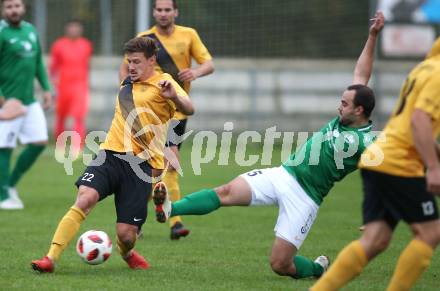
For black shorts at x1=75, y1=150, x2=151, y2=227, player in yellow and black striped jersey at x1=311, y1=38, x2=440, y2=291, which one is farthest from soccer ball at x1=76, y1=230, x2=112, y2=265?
player in yellow and black striped jersey at x1=311, y1=38, x2=440, y2=291

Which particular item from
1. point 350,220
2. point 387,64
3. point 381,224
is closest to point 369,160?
point 381,224

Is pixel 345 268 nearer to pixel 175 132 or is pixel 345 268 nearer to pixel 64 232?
pixel 64 232

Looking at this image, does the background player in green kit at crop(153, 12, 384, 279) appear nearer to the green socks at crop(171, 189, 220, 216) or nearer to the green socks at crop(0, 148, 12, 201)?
the green socks at crop(171, 189, 220, 216)

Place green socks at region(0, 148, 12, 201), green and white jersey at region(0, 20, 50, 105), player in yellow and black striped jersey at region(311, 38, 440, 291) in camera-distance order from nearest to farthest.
→ player in yellow and black striped jersey at region(311, 38, 440, 291) → green and white jersey at region(0, 20, 50, 105) → green socks at region(0, 148, 12, 201)

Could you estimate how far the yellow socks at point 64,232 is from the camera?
23.7 ft

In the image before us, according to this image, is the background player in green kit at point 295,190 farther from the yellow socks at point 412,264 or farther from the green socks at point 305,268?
the yellow socks at point 412,264

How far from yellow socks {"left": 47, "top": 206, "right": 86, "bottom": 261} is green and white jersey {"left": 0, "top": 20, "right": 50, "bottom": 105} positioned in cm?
448

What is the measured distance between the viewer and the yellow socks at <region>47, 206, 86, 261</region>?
7.23 m

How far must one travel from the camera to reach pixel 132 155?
7.58 m

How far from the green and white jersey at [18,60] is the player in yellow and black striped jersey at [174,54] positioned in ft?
7.50

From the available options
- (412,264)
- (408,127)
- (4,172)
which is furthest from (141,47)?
(4,172)

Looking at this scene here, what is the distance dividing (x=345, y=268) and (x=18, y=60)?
6623mm

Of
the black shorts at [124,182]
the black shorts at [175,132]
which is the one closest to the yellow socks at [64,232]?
the black shorts at [124,182]

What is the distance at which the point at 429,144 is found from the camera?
5531 mm
